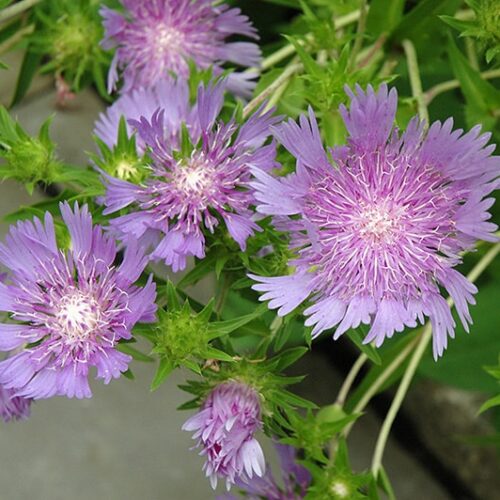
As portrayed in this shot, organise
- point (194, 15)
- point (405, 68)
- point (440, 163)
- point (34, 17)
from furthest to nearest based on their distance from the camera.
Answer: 1. point (405, 68)
2. point (34, 17)
3. point (194, 15)
4. point (440, 163)

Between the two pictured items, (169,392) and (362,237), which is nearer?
(362,237)

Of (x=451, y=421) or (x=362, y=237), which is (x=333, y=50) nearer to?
(x=362, y=237)

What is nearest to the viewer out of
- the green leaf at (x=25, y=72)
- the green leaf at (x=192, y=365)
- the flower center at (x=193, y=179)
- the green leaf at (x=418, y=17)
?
the green leaf at (x=192, y=365)

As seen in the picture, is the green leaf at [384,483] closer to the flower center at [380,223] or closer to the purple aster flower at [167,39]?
the flower center at [380,223]

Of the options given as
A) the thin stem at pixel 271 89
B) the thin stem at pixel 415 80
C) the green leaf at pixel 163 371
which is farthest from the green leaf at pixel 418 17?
the green leaf at pixel 163 371

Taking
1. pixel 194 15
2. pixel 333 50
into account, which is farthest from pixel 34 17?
pixel 333 50

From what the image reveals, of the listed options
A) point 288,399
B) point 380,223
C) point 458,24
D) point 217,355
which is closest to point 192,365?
point 217,355
